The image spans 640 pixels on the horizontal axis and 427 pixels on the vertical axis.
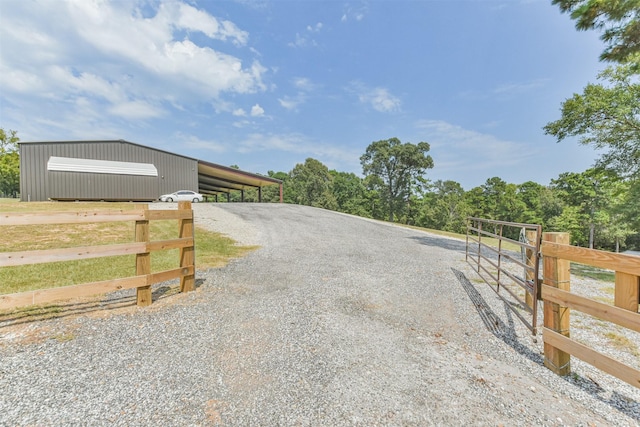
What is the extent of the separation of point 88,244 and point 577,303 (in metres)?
9.93

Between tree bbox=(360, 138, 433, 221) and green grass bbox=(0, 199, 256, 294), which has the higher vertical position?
tree bbox=(360, 138, 433, 221)

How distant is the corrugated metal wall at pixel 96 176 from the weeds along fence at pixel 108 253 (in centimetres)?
1696

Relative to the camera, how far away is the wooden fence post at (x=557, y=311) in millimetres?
2598

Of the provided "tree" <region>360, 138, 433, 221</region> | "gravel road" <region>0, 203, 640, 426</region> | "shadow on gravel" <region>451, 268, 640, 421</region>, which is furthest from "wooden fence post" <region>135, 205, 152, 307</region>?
"tree" <region>360, 138, 433, 221</region>

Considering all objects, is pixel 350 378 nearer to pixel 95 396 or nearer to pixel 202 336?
pixel 202 336

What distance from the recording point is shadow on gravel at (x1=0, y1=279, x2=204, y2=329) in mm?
3342

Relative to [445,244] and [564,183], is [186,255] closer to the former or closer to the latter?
Answer: [445,244]

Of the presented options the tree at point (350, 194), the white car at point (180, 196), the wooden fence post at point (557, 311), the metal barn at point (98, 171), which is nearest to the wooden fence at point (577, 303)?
the wooden fence post at point (557, 311)

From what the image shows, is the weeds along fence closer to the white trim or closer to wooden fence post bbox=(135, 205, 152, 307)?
wooden fence post bbox=(135, 205, 152, 307)

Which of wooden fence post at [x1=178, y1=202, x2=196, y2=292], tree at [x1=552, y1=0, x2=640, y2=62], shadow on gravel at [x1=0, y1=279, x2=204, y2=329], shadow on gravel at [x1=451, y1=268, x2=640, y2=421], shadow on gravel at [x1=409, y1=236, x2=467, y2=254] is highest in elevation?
tree at [x1=552, y1=0, x2=640, y2=62]

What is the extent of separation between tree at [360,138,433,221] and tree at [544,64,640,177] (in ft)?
87.4

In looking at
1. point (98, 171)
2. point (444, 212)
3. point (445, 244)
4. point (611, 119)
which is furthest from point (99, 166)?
point (444, 212)

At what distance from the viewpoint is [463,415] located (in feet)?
6.58

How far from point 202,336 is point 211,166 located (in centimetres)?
2095
